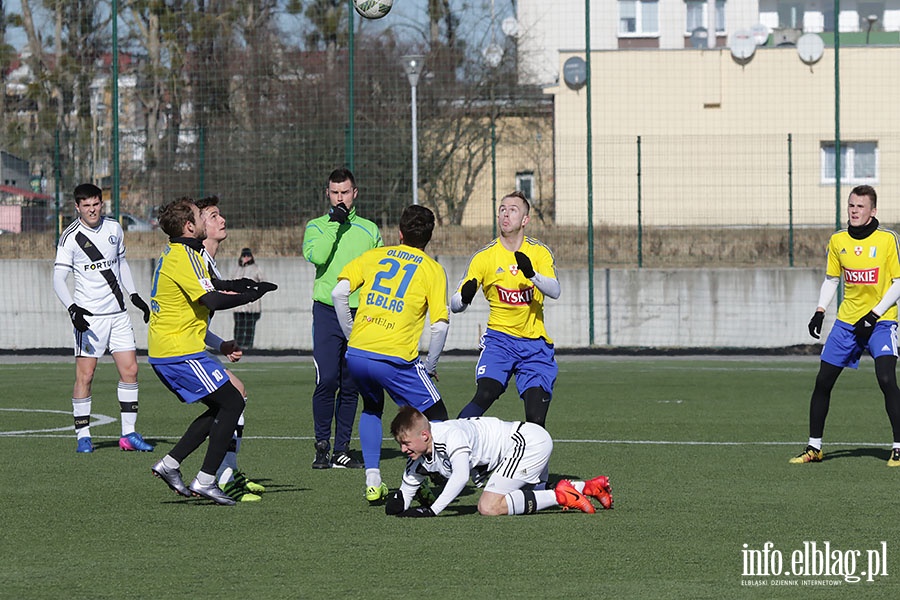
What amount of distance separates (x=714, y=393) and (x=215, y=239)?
28.3 feet

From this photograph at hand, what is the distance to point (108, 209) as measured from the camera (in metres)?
25.3

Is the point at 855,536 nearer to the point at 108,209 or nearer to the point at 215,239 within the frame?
the point at 215,239

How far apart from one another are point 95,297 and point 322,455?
2792 millimetres

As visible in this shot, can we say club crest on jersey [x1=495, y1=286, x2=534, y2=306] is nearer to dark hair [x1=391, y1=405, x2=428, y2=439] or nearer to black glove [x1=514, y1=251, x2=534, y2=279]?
black glove [x1=514, y1=251, x2=534, y2=279]

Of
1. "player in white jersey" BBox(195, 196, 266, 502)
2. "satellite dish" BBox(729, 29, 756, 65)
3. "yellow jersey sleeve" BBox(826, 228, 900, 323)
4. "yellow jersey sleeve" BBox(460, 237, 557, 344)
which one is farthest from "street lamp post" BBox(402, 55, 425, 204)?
"player in white jersey" BBox(195, 196, 266, 502)

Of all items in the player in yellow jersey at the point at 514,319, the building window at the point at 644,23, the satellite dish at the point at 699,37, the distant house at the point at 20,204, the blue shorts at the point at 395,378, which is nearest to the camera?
the blue shorts at the point at 395,378

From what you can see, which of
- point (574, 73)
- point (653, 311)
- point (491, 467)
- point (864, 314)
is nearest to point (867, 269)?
point (864, 314)

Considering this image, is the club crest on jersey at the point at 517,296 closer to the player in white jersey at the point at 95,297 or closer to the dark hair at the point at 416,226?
the dark hair at the point at 416,226

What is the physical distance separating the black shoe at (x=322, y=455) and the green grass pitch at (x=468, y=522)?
0.15 metres

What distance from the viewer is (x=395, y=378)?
8516 mm

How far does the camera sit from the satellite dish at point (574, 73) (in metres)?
29.4

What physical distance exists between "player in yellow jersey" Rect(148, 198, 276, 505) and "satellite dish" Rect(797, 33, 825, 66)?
90.6 feet

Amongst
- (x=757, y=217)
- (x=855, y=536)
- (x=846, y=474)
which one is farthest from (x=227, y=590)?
(x=757, y=217)

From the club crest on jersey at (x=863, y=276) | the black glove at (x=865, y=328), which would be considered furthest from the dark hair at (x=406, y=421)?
the club crest on jersey at (x=863, y=276)
